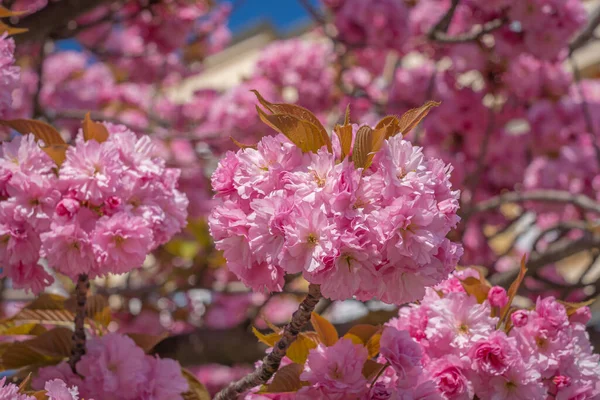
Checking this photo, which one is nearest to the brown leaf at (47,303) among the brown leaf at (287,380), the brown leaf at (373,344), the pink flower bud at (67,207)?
the pink flower bud at (67,207)

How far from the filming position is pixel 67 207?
121cm

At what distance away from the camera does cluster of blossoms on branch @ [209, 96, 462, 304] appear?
938 millimetres

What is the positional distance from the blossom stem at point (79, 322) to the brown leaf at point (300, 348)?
45 cm

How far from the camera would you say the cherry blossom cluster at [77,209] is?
122cm

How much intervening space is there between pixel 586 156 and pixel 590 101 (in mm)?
319

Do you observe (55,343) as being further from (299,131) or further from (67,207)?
(299,131)

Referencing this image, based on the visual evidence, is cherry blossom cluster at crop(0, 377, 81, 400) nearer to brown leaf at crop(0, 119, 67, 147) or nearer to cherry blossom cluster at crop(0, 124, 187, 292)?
cherry blossom cluster at crop(0, 124, 187, 292)

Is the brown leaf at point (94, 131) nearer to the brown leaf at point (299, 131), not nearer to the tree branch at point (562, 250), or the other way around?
the brown leaf at point (299, 131)

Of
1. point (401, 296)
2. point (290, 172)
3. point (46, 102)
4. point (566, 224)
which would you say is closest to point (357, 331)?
point (401, 296)

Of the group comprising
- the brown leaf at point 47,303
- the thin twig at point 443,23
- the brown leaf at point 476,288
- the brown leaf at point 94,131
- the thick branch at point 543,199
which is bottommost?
the thick branch at point 543,199

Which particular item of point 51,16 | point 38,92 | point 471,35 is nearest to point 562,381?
point 471,35

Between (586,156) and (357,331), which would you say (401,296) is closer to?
(357,331)

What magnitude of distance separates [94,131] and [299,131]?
1.75ft

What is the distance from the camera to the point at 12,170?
1256 millimetres
